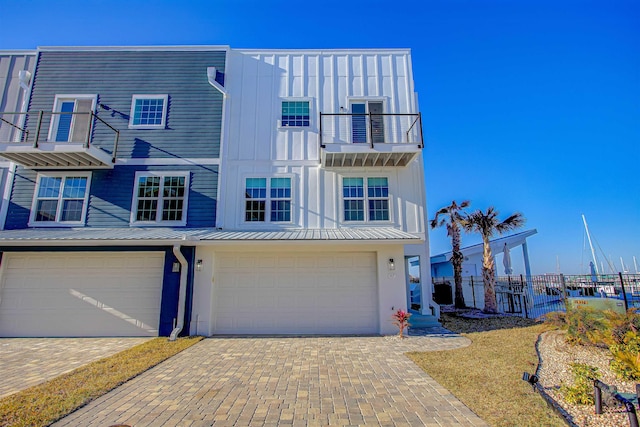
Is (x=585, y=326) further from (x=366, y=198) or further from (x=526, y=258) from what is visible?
(x=526, y=258)

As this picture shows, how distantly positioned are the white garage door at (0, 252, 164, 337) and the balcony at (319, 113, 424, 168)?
6.65 metres

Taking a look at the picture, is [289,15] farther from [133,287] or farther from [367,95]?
[133,287]

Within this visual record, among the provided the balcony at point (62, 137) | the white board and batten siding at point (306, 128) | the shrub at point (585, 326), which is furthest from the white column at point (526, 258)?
the balcony at point (62, 137)

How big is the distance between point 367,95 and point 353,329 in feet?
28.3

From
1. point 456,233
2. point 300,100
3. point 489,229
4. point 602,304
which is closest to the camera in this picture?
point 602,304

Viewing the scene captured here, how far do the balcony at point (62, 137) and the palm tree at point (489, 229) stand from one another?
14896mm

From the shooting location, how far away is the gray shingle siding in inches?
441

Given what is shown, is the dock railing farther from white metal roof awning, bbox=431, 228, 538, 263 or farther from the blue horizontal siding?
the blue horizontal siding

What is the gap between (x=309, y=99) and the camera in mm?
11836

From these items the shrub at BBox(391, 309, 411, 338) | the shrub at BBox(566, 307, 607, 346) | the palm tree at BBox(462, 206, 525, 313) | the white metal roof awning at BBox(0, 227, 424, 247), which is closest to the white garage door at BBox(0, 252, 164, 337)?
the white metal roof awning at BBox(0, 227, 424, 247)

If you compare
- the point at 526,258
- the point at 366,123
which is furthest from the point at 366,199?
the point at 526,258

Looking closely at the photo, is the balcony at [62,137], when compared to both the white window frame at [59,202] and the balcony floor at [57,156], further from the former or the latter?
the white window frame at [59,202]

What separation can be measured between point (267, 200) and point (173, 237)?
3393mm

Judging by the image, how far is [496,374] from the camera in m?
5.26
